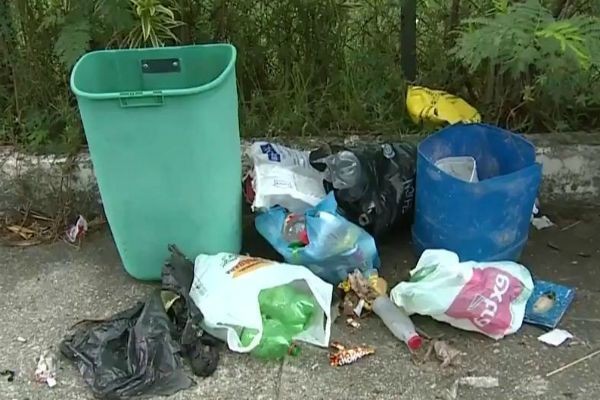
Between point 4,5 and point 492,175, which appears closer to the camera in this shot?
point 492,175

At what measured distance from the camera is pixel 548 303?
9.70 feet

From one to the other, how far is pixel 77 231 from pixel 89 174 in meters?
0.23

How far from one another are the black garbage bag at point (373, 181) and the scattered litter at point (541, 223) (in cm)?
51

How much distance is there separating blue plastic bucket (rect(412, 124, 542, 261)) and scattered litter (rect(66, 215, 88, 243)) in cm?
129

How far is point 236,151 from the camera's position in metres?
3.06

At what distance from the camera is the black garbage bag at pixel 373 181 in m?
3.18

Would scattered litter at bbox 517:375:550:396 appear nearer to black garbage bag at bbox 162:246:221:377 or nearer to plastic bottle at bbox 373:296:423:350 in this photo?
plastic bottle at bbox 373:296:423:350

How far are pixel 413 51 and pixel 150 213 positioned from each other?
143 centimetres

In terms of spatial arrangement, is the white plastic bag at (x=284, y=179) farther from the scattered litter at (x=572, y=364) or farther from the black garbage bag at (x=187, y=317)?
the scattered litter at (x=572, y=364)

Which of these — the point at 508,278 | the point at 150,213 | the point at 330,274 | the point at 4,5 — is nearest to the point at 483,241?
the point at 508,278

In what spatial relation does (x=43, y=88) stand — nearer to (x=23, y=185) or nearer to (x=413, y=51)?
(x=23, y=185)

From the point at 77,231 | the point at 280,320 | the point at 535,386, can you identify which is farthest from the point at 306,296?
the point at 77,231

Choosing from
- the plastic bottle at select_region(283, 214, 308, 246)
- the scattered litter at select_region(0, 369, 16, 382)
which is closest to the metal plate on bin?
the plastic bottle at select_region(283, 214, 308, 246)

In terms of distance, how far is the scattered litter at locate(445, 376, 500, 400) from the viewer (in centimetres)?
262
